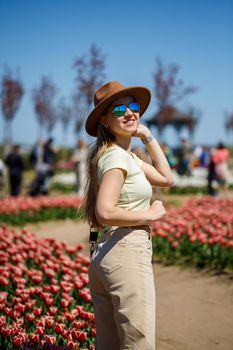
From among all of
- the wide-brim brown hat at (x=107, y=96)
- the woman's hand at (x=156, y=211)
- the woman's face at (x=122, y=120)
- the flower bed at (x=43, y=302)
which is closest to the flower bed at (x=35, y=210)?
the flower bed at (x=43, y=302)

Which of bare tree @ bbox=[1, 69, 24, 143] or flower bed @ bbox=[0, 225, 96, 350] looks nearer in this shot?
flower bed @ bbox=[0, 225, 96, 350]

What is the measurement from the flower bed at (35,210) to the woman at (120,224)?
682cm

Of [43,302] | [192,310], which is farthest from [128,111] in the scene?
[192,310]

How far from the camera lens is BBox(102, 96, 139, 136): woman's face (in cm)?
254

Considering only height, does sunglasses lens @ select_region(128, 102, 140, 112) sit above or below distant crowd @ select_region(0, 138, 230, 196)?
above

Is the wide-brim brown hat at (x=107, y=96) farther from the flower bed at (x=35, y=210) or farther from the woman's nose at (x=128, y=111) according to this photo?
the flower bed at (x=35, y=210)

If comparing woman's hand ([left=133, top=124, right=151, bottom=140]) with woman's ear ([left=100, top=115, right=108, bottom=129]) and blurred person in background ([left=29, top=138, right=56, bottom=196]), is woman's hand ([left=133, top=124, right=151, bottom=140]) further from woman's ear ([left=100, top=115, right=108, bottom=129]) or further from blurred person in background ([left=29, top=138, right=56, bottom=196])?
blurred person in background ([left=29, top=138, right=56, bottom=196])

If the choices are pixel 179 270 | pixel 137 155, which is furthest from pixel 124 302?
pixel 179 270

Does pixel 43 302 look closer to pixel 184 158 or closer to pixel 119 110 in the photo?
pixel 119 110

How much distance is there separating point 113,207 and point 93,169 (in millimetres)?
327

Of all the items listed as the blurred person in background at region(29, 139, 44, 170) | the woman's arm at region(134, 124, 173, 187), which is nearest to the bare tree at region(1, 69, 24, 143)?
the blurred person in background at region(29, 139, 44, 170)

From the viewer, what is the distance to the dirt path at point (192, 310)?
3812 millimetres

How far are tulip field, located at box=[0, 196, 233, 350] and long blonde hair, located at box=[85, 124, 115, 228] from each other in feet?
0.92

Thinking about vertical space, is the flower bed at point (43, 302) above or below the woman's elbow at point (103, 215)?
below
